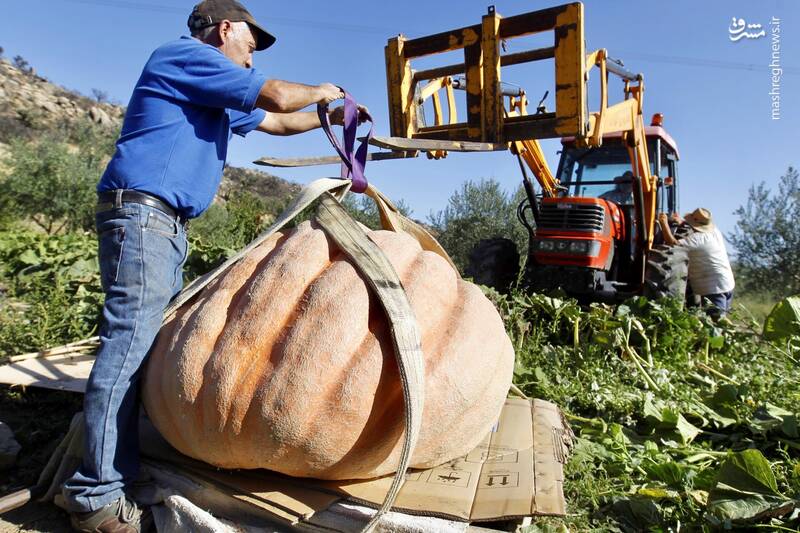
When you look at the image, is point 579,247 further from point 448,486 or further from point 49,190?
point 49,190

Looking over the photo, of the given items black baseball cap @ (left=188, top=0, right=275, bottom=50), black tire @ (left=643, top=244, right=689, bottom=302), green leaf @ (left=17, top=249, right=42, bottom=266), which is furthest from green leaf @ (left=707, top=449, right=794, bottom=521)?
green leaf @ (left=17, top=249, right=42, bottom=266)

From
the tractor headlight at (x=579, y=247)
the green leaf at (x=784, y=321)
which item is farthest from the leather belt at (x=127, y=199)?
the tractor headlight at (x=579, y=247)

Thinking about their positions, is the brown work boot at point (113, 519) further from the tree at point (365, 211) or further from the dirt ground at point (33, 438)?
the tree at point (365, 211)

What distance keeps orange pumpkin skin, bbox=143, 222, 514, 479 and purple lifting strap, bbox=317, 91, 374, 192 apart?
0.45 metres

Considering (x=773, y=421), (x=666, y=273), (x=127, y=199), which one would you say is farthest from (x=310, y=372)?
(x=666, y=273)

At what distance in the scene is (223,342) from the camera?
6.56 feet

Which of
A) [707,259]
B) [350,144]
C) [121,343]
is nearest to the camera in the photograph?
[121,343]

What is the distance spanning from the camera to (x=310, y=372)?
189cm

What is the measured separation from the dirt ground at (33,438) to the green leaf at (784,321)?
143 inches

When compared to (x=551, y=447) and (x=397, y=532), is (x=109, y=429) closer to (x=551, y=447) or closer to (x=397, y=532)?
(x=397, y=532)

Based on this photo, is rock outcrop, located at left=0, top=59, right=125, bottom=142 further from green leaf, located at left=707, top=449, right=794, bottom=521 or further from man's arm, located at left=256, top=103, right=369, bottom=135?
green leaf, located at left=707, top=449, right=794, bottom=521

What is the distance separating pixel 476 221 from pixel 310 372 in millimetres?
13319

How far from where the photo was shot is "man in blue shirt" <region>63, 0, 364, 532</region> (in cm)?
210

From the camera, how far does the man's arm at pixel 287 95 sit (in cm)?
227
